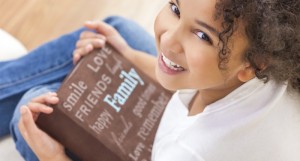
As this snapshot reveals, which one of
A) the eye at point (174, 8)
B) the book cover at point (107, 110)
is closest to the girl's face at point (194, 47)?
the eye at point (174, 8)

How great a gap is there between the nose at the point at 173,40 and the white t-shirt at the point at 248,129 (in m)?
0.11

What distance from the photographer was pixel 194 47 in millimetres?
605

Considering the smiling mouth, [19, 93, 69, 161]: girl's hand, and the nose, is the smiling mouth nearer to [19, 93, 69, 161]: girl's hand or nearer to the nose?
the nose

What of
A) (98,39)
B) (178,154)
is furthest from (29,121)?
(178,154)

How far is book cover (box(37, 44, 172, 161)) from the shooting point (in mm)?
892

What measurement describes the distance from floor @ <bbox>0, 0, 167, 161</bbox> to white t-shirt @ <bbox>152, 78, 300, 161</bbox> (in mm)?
750

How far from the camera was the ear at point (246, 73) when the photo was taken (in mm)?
616

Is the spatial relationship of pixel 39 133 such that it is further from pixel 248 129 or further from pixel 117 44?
pixel 248 129

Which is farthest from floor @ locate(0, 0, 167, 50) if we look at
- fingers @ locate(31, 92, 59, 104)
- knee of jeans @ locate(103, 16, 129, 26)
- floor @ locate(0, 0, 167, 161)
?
fingers @ locate(31, 92, 59, 104)

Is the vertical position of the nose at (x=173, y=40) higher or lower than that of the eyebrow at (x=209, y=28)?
lower

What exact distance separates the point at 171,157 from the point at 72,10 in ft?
2.59

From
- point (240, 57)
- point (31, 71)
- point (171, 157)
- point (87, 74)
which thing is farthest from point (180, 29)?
point (31, 71)

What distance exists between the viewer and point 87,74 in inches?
36.9

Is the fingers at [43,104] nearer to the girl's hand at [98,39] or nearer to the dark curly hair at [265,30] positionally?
the girl's hand at [98,39]
